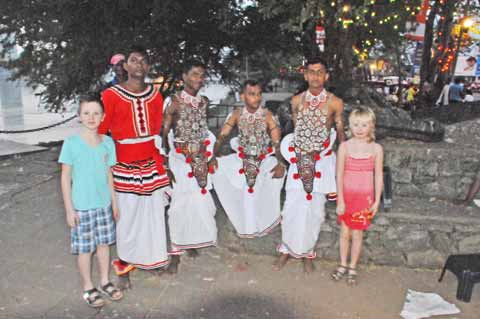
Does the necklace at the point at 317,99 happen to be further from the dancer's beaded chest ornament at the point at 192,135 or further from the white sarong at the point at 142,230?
the white sarong at the point at 142,230

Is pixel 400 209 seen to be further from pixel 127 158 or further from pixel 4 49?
pixel 4 49

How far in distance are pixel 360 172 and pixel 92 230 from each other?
7.28 ft

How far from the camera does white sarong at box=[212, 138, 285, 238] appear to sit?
4008 mm

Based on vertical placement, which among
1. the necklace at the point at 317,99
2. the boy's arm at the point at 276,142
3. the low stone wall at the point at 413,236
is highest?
the necklace at the point at 317,99

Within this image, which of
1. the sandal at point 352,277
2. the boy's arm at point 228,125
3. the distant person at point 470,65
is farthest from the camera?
the distant person at point 470,65

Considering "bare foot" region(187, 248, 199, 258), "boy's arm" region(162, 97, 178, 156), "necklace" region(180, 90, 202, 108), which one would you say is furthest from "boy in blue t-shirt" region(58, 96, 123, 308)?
"bare foot" region(187, 248, 199, 258)

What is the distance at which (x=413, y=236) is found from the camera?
4.00 meters

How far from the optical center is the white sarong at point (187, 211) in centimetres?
384

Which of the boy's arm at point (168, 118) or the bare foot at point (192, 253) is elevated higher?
the boy's arm at point (168, 118)

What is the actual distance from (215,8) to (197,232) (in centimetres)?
629

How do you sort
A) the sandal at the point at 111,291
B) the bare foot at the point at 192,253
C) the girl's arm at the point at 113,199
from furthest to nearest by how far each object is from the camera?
1. the bare foot at the point at 192,253
2. the sandal at the point at 111,291
3. the girl's arm at the point at 113,199

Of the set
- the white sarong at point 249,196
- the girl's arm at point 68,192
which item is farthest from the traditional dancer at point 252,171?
the girl's arm at point 68,192

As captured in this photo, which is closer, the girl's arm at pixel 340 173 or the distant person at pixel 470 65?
the girl's arm at pixel 340 173

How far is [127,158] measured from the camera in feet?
11.2
